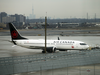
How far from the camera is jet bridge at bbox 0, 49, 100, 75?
28.8m

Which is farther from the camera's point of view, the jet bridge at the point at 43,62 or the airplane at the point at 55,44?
the airplane at the point at 55,44

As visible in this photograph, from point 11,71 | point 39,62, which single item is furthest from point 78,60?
point 11,71

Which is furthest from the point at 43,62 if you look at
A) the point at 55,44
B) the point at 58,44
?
the point at 55,44

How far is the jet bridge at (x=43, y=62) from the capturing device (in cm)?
2883

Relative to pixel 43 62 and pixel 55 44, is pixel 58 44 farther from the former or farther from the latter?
pixel 43 62

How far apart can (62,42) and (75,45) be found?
145 inches

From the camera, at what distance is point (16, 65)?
96.7ft

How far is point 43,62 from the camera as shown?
3234 centimetres

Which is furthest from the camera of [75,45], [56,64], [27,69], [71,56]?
[75,45]

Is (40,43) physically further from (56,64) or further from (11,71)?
(11,71)

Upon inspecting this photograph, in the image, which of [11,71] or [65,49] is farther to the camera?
[65,49]

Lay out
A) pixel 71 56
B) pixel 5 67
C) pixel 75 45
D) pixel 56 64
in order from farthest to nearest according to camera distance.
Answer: pixel 75 45
pixel 71 56
pixel 56 64
pixel 5 67

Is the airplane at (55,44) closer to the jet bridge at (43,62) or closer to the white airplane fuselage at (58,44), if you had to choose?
the white airplane fuselage at (58,44)

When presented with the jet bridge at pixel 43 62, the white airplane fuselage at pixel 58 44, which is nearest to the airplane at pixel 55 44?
the white airplane fuselage at pixel 58 44
